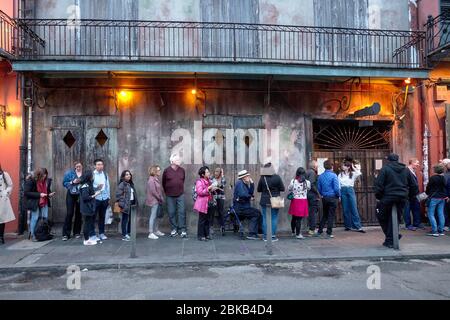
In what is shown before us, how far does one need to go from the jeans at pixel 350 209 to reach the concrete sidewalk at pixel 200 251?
861 mm

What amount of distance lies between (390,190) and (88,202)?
6.67 meters

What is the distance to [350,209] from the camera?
10844mm

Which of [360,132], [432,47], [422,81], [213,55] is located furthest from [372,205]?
[213,55]

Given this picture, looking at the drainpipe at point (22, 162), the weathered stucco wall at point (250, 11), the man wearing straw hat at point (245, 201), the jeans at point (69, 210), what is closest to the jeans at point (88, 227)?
the jeans at point (69, 210)

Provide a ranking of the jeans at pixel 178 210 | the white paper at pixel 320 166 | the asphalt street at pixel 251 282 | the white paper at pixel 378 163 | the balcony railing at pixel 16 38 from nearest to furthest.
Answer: the asphalt street at pixel 251 282, the balcony railing at pixel 16 38, the jeans at pixel 178 210, the white paper at pixel 320 166, the white paper at pixel 378 163

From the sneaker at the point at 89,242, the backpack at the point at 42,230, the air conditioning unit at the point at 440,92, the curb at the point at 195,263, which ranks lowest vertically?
the curb at the point at 195,263

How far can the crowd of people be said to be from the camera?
916 centimetres

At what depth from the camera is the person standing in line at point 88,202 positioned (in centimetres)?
887

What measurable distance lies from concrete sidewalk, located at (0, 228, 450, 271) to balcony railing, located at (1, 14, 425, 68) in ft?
15.5

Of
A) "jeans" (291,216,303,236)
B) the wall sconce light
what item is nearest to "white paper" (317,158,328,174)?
"jeans" (291,216,303,236)

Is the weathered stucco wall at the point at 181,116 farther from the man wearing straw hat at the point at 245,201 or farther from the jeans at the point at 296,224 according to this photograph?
the man wearing straw hat at the point at 245,201

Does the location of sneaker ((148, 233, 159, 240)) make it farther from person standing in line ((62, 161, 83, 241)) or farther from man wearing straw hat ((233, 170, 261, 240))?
man wearing straw hat ((233, 170, 261, 240))

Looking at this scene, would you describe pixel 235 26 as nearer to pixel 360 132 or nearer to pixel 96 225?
pixel 360 132
